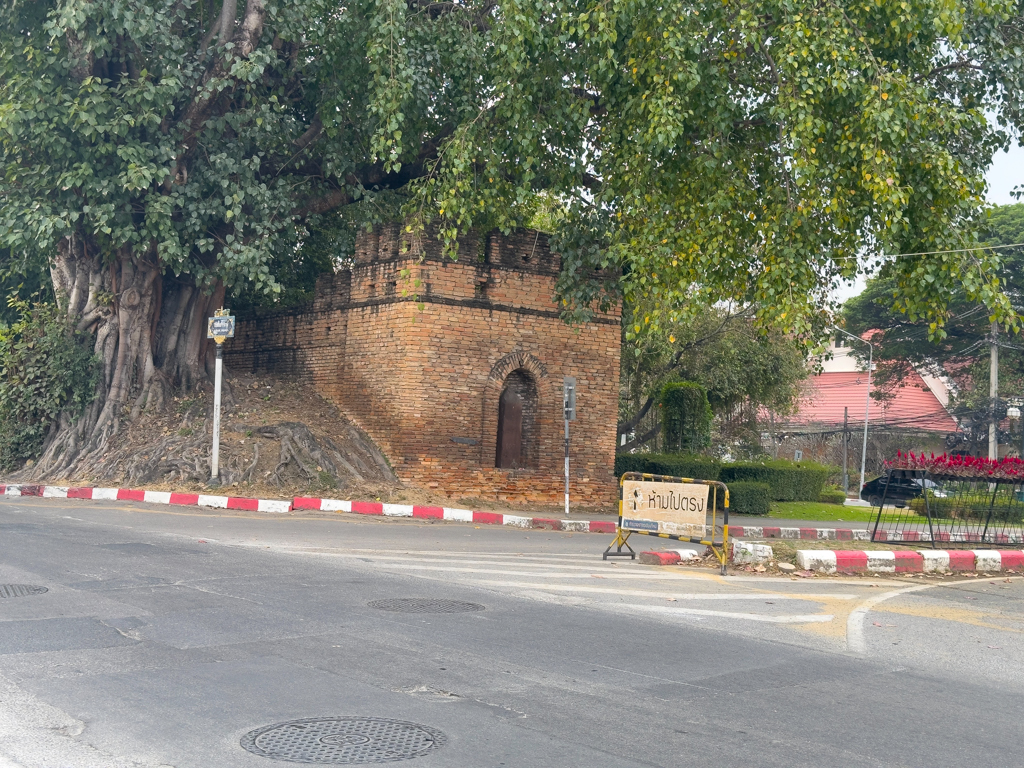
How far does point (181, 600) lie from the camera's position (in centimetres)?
852

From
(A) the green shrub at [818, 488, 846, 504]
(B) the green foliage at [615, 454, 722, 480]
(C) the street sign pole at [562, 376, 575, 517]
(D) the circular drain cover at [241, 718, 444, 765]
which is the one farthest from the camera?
(A) the green shrub at [818, 488, 846, 504]

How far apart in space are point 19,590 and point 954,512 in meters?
12.9

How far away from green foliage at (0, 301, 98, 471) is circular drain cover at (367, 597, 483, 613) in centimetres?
1437

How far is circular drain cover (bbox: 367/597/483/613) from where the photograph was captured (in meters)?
8.55

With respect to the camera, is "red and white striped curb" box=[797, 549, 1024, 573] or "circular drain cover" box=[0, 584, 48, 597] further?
"red and white striped curb" box=[797, 549, 1024, 573]

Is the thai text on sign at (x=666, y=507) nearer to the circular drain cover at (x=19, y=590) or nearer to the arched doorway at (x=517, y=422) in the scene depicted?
the circular drain cover at (x=19, y=590)

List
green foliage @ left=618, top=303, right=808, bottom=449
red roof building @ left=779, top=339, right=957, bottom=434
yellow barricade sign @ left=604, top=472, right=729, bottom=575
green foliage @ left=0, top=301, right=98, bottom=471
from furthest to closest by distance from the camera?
red roof building @ left=779, top=339, right=957, bottom=434 < green foliage @ left=618, top=303, right=808, bottom=449 < green foliage @ left=0, top=301, right=98, bottom=471 < yellow barricade sign @ left=604, top=472, right=729, bottom=575

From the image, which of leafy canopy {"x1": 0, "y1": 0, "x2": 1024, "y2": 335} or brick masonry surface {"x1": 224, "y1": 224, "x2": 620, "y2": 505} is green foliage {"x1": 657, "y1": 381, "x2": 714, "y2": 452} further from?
leafy canopy {"x1": 0, "y1": 0, "x2": 1024, "y2": 335}

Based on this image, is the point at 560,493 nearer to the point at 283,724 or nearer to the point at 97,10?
the point at 97,10

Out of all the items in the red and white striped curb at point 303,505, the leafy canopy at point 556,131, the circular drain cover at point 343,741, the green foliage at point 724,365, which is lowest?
the circular drain cover at point 343,741

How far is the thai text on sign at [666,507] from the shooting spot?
12672mm

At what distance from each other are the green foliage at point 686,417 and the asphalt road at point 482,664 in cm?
1760

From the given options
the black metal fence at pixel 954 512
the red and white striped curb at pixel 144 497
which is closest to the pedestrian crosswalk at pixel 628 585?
the black metal fence at pixel 954 512

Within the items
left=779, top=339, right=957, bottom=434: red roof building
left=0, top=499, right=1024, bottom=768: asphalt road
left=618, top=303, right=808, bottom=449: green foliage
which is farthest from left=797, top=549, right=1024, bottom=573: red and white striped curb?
left=779, top=339, right=957, bottom=434: red roof building
